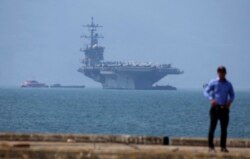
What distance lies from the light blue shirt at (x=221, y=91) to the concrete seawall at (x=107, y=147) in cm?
81

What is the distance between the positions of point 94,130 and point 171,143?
1458 inches

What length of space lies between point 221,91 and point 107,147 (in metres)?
2.00

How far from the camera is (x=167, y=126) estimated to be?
54125 mm

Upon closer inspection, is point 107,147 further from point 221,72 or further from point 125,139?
point 221,72

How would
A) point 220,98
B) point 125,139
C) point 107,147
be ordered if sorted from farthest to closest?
1. point 125,139
2. point 220,98
3. point 107,147

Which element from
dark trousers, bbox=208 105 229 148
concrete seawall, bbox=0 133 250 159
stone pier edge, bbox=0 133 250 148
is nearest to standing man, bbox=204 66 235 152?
dark trousers, bbox=208 105 229 148

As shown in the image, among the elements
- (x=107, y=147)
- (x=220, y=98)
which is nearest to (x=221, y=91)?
(x=220, y=98)

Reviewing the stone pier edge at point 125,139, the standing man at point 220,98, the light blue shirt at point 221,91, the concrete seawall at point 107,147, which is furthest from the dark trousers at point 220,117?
the stone pier edge at point 125,139

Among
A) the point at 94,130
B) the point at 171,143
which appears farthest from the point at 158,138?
the point at 94,130

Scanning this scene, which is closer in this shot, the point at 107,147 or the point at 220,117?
the point at 107,147

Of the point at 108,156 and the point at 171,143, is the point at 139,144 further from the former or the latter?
the point at 108,156

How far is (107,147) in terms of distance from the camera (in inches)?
438

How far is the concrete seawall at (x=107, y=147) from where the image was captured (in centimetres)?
1013

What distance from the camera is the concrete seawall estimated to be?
10.1 m
